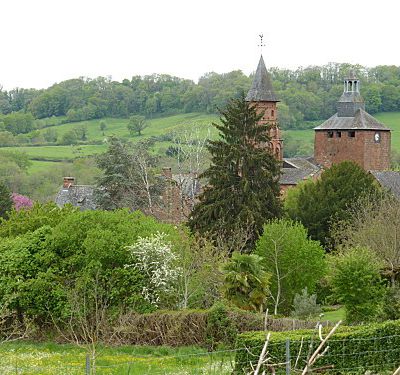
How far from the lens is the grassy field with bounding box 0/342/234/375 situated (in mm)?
23938

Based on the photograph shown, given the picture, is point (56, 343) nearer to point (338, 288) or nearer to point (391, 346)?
point (338, 288)

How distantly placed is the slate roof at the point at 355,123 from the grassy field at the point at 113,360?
59.1 meters

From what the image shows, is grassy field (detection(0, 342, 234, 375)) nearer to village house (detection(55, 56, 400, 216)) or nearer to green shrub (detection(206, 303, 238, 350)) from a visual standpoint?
green shrub (detection(206, 303, 238, 350))

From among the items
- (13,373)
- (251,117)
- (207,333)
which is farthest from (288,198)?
(13,373)

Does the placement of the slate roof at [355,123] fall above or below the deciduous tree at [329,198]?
above

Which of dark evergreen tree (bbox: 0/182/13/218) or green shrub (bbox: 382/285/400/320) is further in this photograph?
dark evergreen tree (bbox: 0/182/13/218)

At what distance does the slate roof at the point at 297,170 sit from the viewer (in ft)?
289

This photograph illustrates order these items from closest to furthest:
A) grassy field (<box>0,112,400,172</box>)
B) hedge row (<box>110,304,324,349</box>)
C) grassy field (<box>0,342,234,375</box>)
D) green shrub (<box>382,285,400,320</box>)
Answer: grassy field (<box>0,342,234,375</box>) → green shrub (<box>382,285,400,320</box>) → hedge row (<box>110,304,324,349</box>) → grassy field (<box>0,112,400,172</box>)

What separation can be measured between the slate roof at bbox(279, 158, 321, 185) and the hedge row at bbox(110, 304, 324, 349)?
5360 cm

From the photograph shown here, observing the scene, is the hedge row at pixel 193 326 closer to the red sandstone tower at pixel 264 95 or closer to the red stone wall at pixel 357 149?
the red sandstone tower at pixel 264 95

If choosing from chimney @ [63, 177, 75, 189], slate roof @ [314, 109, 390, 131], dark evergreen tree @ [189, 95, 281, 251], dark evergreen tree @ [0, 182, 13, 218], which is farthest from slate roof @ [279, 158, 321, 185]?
dark evergreen tree @ [189, 95, 281, 251]

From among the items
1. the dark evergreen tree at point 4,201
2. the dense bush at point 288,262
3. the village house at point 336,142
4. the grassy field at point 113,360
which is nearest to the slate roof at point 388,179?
the village house at point 336,142

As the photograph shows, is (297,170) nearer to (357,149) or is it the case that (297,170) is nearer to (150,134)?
(357,149)

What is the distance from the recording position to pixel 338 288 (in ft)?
118
